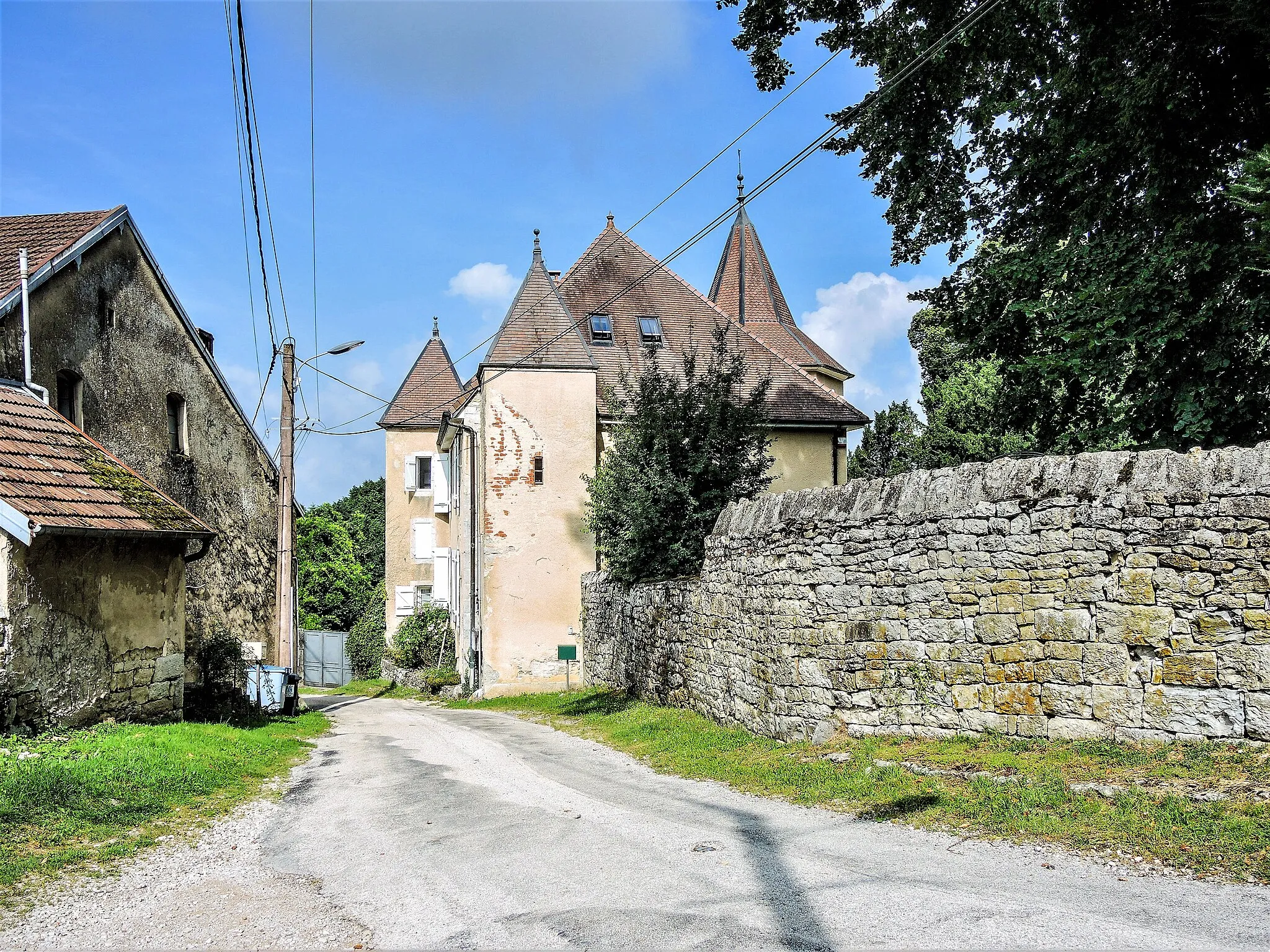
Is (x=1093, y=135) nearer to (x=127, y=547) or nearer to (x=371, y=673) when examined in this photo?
(x=127, y=547)

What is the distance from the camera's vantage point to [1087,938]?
14.5ft

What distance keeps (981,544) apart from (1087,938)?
14.8 ft

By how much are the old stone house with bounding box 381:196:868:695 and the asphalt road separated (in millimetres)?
11254

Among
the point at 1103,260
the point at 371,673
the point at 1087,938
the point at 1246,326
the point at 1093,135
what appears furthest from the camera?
the point at 371,673

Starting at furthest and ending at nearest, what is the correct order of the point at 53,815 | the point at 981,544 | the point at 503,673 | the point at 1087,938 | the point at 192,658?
1. the point at 503,673
2. the point at 192,658
3. the point at 981,544
4. the point at 53,815
5. the point at 1087,938

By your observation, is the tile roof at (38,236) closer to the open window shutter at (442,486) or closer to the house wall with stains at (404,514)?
the open window shutter at (442,486)

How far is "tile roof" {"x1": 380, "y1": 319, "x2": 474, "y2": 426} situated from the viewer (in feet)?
111

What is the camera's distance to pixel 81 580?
418 inches

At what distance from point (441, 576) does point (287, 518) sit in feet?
43.6

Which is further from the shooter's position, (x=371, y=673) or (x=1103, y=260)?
(x=371, y=673)

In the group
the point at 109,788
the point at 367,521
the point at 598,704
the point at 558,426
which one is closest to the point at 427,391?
the point at 558,426

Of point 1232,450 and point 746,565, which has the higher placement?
point 1232,450

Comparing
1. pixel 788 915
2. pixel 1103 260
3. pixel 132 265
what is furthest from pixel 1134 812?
pixel 132 265

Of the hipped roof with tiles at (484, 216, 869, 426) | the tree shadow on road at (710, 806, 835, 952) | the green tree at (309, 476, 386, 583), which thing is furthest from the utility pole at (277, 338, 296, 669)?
the green tree at (309, 476, 386, 583)
